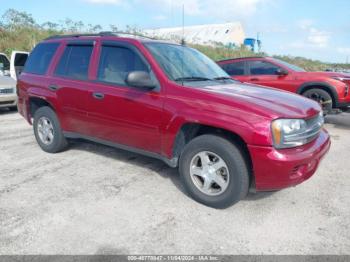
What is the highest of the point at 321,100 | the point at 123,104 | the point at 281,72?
the point at 281,72

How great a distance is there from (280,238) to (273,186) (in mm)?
495

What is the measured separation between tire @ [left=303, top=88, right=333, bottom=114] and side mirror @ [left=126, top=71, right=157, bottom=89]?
18.2ft

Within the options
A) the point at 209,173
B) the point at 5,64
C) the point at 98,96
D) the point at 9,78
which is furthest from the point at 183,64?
the point at 5,64

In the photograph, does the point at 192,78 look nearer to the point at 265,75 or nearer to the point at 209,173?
the point at 209,173

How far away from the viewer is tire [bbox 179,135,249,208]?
3312mm

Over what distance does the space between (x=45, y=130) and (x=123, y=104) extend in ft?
6.36

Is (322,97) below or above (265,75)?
below

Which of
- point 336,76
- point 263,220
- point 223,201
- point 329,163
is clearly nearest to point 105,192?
point 223,201

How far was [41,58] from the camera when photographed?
5.39m

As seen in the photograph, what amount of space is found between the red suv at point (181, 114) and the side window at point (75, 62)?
2cm

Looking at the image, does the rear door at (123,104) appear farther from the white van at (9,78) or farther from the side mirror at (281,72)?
the white van at (9,78)

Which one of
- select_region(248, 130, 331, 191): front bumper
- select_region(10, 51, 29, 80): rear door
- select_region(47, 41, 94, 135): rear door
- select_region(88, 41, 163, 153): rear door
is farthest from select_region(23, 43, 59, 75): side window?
select_region(10, 51, 29, 80): rear door

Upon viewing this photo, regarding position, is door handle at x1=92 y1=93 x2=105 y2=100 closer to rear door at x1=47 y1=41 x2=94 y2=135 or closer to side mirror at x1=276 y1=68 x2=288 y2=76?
rear door at x1=47 y1=41 x2=94 y2=135

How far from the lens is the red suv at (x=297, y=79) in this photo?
7.96 m
